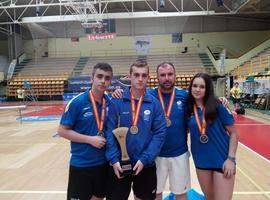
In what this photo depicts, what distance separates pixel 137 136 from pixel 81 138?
45cm

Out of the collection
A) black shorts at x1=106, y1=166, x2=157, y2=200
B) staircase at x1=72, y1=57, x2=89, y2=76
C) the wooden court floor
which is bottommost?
the wooden court floor

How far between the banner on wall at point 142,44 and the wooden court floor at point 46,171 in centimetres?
2132

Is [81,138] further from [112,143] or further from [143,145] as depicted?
[143,145]

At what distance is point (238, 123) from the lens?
11281 mm

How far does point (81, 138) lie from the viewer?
2.67m

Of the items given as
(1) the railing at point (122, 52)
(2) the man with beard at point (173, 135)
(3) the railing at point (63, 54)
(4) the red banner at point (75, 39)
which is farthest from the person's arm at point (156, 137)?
(3) the railing at point (63, 54)

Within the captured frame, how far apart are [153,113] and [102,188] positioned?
758mm

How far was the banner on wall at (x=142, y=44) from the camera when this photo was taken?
1155 inches

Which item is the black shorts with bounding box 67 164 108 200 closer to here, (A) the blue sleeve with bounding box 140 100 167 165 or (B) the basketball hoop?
(A) the blue sleeve with bounding box 140 100 167 165

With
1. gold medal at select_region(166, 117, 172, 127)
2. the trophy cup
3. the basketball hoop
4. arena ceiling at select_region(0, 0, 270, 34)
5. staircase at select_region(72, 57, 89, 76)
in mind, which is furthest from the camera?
staircase at select_region(72, 57, 89, 76)

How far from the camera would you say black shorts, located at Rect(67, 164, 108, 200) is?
2.74 meters

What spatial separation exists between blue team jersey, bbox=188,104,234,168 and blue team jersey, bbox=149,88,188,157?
0.35 feet

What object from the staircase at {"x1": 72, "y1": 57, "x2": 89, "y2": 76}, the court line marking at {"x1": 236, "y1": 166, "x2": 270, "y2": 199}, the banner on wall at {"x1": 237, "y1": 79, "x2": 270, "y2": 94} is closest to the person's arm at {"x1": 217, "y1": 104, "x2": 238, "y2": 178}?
the court line marking at {"x1": 236, "y1": 166, "x2": 270, "y2": 199}

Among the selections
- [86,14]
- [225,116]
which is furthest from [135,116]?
[86,14]
